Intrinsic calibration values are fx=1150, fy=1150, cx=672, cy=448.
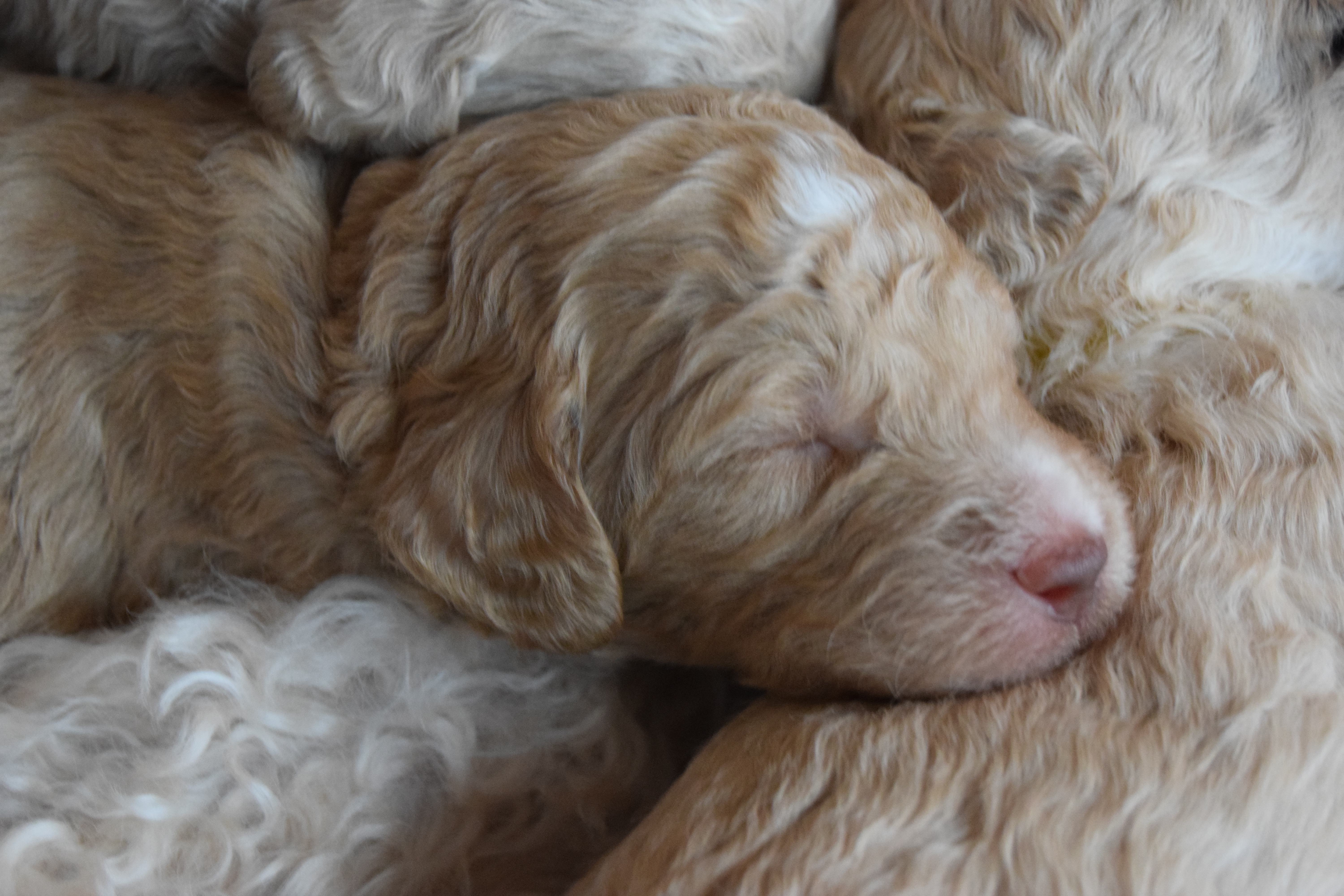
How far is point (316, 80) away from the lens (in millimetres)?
1440

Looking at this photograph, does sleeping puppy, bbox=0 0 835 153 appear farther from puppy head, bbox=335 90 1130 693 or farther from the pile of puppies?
puppy head, bbox=335 90 1130 693

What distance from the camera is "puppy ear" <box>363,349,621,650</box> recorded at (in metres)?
1.24

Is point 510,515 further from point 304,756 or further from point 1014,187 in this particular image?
point 1014,187

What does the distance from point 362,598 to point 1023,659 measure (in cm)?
79

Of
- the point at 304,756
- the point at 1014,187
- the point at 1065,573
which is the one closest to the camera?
the point at 1065,573

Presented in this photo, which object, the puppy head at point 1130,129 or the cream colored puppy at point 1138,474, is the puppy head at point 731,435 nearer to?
the cream colored puppy at point 1138,474

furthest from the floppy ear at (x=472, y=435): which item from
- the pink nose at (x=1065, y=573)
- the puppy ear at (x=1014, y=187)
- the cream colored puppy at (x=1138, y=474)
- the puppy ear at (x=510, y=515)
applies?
the puppy ear at (x=1014, y=187)

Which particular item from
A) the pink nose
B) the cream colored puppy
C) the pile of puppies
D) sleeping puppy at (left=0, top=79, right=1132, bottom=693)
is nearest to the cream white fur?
the pile of puppies

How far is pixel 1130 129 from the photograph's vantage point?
1553 millimetres

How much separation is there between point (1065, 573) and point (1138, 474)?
11.2 inches

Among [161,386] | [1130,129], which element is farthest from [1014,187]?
[161,386]

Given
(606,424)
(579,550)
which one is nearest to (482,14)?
(606,424)

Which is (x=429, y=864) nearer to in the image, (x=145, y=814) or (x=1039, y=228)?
(x=145, y=814)

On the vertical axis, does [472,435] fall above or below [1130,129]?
below
